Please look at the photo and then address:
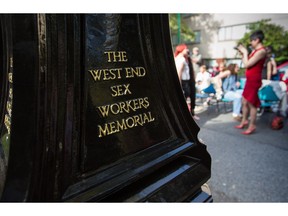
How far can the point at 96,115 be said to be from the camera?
990 millimetres

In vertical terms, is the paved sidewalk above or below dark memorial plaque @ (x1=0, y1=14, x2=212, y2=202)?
below

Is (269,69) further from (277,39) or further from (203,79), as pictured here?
(277,39)

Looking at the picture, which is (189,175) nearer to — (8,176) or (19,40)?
(8,176)

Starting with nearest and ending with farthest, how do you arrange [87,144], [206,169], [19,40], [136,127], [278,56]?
1. [19,40]
2. [87,144]
3. [136,127]
4. [206,169]
5. [278,56]

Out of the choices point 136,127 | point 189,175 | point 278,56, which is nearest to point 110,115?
point 136,127

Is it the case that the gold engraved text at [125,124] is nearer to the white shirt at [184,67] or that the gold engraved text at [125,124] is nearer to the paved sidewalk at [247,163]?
the paved sidewalk at [247,163]

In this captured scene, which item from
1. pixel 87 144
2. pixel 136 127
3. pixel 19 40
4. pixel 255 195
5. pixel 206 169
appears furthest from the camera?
pixel 255 195

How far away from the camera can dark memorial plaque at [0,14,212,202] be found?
0.82m

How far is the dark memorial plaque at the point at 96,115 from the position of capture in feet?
2.70

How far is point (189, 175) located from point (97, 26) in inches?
31.8

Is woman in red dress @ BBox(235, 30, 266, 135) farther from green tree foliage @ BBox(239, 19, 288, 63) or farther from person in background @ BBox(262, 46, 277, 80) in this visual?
green tree foliage @ BBox(239, 19, 288, 63)

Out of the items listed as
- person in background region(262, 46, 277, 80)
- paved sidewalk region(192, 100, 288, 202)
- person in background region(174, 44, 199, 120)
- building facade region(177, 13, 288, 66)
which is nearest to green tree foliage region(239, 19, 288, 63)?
building facade region(177, 13, 288, 66)

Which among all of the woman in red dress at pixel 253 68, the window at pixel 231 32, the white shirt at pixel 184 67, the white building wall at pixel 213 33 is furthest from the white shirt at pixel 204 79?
the white building wall at pixel 213 33

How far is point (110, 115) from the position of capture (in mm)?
1039
